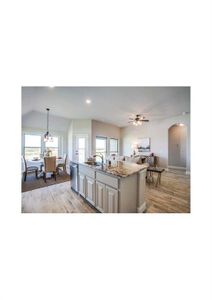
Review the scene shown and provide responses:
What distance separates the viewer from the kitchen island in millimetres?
1329

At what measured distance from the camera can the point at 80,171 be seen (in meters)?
1.97

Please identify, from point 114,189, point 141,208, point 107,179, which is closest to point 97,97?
point 107,179

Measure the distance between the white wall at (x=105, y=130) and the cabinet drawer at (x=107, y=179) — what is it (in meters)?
0.85

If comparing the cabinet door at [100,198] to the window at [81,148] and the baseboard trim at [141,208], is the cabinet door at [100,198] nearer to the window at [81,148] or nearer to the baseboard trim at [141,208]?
the baseboard trim at [141,208]

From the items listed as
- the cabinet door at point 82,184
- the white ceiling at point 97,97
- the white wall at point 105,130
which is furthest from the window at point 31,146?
the white wall at point 105,130

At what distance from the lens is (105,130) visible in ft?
8.75

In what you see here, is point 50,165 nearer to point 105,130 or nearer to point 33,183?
point 33,183

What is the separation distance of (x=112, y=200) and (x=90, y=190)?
18.1 inches

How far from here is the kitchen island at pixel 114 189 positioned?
52.3 inches
